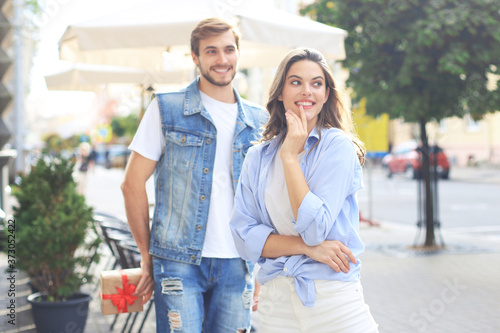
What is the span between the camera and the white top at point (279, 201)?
2.27 metres

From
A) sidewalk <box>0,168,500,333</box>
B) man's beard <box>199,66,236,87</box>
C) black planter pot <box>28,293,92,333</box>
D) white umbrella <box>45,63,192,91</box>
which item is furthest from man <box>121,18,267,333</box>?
white umbrella <box>45,63,192,91</box>

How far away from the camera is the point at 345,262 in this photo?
2.13 meters

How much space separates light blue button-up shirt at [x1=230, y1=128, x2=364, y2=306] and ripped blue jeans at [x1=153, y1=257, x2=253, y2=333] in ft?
1.95

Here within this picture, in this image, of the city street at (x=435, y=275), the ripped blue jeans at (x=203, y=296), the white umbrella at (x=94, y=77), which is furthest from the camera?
the white umbrella at (x=94, y=77)

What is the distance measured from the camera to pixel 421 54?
863 cm

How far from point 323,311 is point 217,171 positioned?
110 cm

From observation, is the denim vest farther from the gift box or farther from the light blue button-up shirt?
the light blue button-up shirt

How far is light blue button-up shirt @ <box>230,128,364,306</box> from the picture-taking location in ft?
6.96

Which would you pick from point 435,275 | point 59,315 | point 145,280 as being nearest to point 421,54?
point 435,275

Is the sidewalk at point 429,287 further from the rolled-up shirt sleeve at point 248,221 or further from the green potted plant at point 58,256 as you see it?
Answer: the rolled-up shirt sleeve at point 248,221

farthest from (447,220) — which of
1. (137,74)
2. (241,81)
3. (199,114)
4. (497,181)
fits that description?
(497,181)

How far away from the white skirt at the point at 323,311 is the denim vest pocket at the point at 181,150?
3.18 ft

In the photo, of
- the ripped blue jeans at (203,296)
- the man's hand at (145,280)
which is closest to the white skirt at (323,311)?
the ripped blue jeans at (203,296)

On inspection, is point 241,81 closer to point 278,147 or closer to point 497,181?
point 278,147
